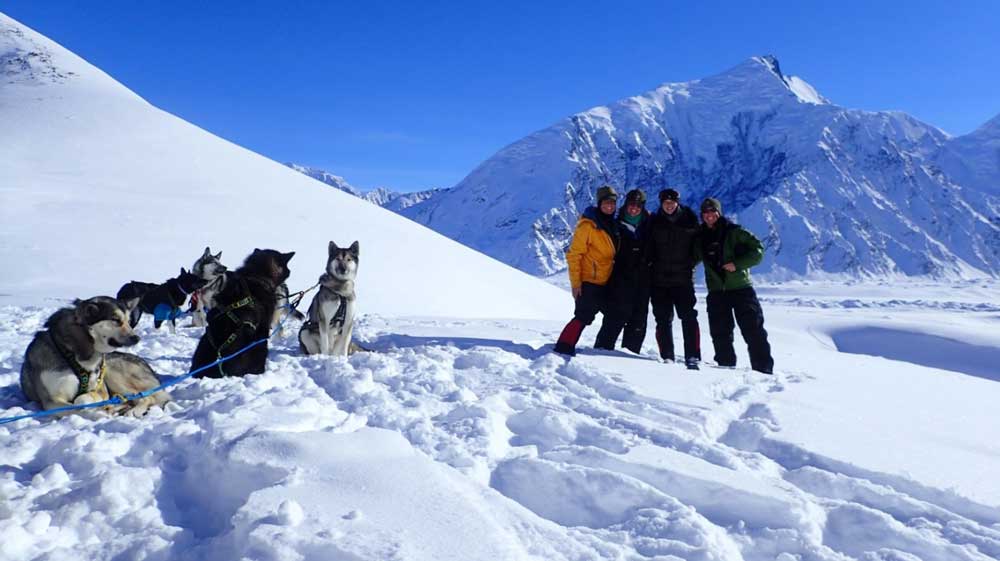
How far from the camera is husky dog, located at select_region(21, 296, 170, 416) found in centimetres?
353

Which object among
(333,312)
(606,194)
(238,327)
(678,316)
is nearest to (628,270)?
(678,316)

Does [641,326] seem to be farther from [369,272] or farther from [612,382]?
[369,272]

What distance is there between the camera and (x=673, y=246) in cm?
598

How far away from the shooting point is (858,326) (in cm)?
Result: 2669

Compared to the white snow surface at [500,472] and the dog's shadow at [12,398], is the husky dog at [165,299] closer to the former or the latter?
the white snow surface at [500,472]

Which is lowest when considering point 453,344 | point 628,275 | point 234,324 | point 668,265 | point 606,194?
point 453,344

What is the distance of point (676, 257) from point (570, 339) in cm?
142

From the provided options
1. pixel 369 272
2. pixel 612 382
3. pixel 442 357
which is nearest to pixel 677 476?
pixel 612 382

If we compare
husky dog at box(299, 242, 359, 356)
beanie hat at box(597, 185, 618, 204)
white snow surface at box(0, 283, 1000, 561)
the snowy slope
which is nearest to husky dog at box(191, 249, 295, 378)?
white snow surface at box(0, 283, 1000, 561)

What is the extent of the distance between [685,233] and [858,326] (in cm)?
2568

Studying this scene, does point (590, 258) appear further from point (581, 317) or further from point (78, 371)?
point (78, 371)

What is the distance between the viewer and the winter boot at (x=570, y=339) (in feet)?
19.2

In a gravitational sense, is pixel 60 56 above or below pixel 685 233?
above

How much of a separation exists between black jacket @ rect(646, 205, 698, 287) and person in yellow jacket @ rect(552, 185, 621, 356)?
44cm
